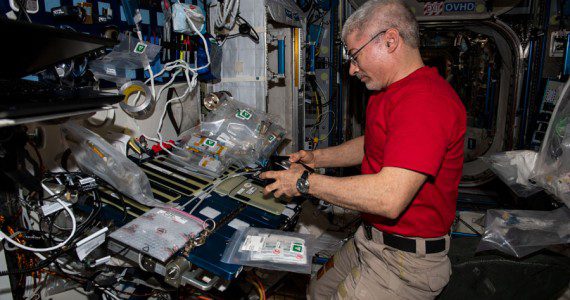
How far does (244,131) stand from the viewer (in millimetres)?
2689

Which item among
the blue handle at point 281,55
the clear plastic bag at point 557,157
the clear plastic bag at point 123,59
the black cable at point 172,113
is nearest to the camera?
the clear plastic bag at point 123,59

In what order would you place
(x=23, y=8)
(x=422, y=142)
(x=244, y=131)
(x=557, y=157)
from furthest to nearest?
(x=557, y=157)
(x=244, y=131)
(x=23, y=8)
(x=422, y=142)

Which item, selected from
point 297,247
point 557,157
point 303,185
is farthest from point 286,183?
point 557,157

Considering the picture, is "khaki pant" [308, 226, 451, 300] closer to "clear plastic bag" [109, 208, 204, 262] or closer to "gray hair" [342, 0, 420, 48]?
"clear plastic bag" [109, 208, 204, 262]

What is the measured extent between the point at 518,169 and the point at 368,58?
2.34 meters

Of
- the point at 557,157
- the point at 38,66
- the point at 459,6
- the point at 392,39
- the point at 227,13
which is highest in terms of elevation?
the point at 459,6

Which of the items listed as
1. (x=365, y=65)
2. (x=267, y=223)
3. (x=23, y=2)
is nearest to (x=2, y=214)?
(x=23, y=2)

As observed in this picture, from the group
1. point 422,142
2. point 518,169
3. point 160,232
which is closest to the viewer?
point 422,142

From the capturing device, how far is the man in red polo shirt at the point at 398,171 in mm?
1422

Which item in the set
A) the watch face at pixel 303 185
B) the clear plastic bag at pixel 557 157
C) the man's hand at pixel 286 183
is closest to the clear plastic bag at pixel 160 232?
the man's hand at pixel 286 183

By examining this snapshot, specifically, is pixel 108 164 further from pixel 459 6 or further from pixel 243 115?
pixel 459 6

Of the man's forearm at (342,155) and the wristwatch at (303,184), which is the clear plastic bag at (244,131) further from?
the wristwatch at (303,184)

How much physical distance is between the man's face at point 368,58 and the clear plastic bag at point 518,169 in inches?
84.2

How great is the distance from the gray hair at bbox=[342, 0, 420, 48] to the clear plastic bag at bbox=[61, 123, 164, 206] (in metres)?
1.47
